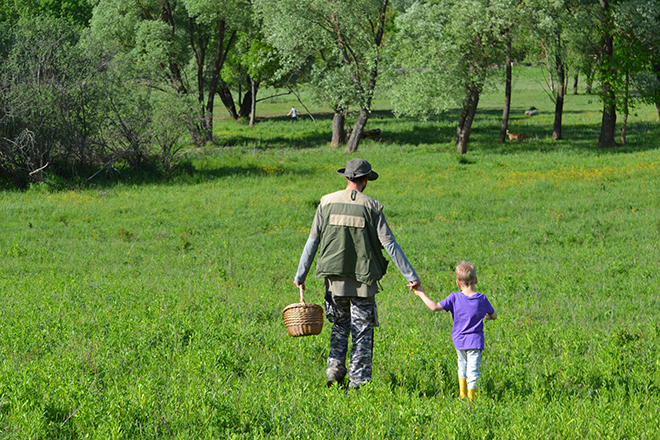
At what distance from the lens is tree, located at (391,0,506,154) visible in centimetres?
2583

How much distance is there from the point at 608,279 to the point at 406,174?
14.8m

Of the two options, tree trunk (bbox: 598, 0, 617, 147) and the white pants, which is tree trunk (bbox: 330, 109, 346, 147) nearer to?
tree trunk (bbox: 598, 0, 617, 147)

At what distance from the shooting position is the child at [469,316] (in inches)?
200

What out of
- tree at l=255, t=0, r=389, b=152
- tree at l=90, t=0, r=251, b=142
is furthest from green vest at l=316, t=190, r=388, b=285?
tree at l=90, t=0, r=251, b=142

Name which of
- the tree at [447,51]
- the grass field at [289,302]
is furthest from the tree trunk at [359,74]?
the grass field at [289,302]

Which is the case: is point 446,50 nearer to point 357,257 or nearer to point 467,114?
point 467,114

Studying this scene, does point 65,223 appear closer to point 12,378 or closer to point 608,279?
point 12,378

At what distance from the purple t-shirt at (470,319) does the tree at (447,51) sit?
73.4 feet

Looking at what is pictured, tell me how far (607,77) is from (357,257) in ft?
88.8

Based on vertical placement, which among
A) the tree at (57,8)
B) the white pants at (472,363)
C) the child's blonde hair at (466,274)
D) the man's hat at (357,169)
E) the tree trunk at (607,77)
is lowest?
the white pants at (472,363)

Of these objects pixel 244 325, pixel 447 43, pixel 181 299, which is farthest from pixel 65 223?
pixel 447 43

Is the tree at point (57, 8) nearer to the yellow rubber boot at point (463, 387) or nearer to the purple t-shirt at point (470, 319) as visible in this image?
the purple t-shirt at point (470, 319)

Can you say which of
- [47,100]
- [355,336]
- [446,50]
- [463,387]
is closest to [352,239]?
[355,336]

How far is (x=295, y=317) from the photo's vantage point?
220 inches
